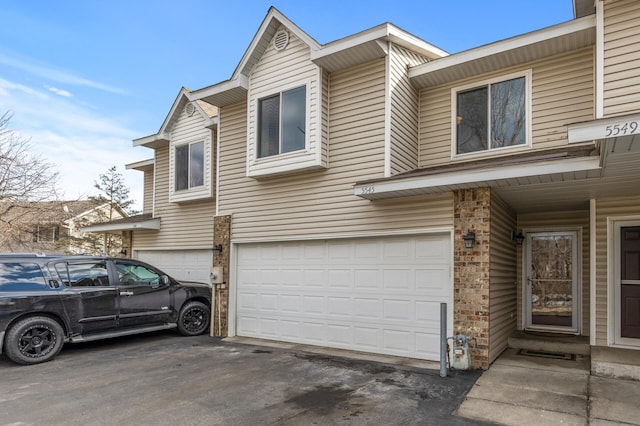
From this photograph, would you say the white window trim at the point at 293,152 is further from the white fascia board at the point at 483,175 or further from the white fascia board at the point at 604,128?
the white fascia board at the point at 604,128

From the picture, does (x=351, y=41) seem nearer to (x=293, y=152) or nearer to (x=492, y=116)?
(x=293, y=152)

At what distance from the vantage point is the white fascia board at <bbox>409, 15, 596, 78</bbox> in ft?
20.0

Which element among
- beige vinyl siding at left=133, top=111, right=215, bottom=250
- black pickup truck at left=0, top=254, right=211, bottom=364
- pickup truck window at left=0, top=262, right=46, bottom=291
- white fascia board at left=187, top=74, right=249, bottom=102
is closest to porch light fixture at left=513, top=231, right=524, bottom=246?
white fascia board at left=187, top=74, right=249, bottom=102

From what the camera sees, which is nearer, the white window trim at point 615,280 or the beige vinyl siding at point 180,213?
the white window trim at point 615,280

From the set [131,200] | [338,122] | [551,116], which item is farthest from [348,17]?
[131,200]

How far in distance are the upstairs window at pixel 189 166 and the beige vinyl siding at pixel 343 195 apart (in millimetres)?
2592

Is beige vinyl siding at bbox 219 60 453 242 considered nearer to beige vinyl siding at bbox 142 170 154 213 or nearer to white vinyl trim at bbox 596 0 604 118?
white vinyl trim at bbox 596 0 604 118

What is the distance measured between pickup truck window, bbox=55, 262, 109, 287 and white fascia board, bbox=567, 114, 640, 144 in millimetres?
7934

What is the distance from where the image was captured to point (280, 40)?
8.34m

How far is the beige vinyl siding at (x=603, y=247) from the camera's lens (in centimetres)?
633

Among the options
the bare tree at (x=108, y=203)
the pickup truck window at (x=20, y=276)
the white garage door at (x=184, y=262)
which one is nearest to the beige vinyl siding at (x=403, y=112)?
the white garage door at (x=184, y=262)

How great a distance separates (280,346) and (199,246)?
443 centimetres

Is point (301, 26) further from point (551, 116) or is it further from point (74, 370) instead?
point (74, 370)

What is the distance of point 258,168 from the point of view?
8375mm
